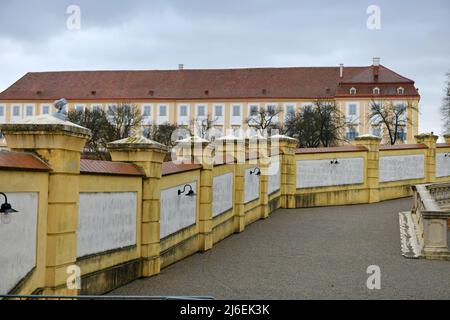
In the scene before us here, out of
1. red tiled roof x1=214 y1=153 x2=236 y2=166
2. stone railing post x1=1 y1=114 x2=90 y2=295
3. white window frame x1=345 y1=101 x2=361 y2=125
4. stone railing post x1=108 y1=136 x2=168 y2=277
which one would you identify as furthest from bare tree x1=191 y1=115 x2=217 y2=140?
stone railing post x1=1 y1=114 x2=90 y2=295

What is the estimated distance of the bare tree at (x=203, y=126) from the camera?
82.0 meters

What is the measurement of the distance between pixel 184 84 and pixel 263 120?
25.9 metres

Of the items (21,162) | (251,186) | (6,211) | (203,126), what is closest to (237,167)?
(251,186)

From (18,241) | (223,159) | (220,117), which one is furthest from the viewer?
(220,117)

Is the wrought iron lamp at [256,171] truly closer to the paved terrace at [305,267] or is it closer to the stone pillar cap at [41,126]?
the paved terrace at [305,267]

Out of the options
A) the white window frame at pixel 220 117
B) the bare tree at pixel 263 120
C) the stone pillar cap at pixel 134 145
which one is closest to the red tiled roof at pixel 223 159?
the stone pillar cap at pixel 134 145

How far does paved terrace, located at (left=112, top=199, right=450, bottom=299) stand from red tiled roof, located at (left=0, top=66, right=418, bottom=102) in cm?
7703

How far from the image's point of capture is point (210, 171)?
1452 centimetres

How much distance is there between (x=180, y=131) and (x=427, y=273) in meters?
70.1

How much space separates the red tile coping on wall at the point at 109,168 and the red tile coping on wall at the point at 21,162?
97 cm

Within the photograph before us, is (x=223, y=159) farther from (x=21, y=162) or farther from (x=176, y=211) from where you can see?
(x=21, y=162)

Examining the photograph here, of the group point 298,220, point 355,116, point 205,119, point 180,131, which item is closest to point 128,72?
point 205,119

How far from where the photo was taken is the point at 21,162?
739cm

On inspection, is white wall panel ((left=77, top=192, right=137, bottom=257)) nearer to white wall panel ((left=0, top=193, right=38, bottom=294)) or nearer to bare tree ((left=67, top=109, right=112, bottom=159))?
white wall panel ((left=0, top=193, right=38, bottom=294))
